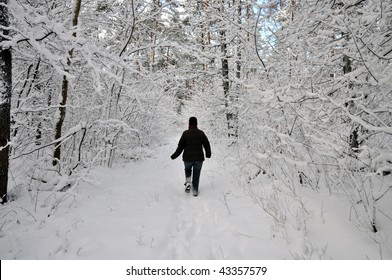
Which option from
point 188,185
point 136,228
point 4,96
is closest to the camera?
point 4,96

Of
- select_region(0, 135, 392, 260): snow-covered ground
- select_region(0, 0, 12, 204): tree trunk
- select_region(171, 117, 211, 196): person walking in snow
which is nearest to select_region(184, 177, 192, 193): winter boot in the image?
select_region(171, 117, 211, 196): person walking in snow

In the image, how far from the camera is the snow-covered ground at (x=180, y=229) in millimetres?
2742

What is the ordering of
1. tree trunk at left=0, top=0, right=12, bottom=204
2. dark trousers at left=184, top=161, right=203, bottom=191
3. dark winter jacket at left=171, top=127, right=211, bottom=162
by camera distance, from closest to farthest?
tree trunk at left=0, top=0, right=12, bottom=204 → dark trousers at left=184, top=161, right=203, bottom=191 → dark winter jacket at left=171, top=127, right=211, bottom=162

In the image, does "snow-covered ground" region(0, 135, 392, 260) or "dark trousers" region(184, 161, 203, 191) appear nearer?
"snow-covered ground" region(0, 135, 392, 260)

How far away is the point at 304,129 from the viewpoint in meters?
4.65

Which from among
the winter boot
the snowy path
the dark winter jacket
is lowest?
the snowy path

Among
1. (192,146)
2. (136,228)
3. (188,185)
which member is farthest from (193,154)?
(136,228)

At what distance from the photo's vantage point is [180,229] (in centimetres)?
356

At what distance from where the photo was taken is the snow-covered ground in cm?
274

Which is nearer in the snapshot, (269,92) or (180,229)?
(269,92)

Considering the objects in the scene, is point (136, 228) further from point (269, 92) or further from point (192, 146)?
point (269, 92)

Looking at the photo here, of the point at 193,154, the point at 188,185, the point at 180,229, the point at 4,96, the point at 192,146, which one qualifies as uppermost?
the point at 4,96

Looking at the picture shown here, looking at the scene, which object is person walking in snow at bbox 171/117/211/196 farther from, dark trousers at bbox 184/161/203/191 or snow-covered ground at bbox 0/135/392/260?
snow-covered ground at bbox 0/135/392/260
